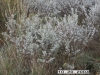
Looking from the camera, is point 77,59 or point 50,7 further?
point 50,7

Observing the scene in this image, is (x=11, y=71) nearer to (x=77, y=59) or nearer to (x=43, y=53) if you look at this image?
(x=43, y=53)

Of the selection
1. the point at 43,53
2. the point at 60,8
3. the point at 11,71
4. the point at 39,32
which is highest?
the point at 60,8

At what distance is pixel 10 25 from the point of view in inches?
117

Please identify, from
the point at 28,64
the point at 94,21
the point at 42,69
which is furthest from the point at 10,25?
the point at 94,21

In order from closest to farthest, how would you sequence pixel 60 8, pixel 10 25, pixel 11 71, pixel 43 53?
pixel 43 53, pixel 11 71, pixel 10 25, pixel 60 8

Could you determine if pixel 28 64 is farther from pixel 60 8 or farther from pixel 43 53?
pixel 60 8

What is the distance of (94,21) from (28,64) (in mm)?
1034

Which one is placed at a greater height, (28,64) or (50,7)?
(50,7)

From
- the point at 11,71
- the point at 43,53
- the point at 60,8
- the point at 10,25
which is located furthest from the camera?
the point at 60,8

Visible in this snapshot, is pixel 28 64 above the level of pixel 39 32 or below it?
below

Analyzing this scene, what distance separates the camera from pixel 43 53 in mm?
2445

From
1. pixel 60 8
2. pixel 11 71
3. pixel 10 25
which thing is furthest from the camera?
pixel 60 8

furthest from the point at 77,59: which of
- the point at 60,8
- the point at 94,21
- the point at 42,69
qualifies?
the point at 60,8

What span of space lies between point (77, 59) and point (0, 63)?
893mm
